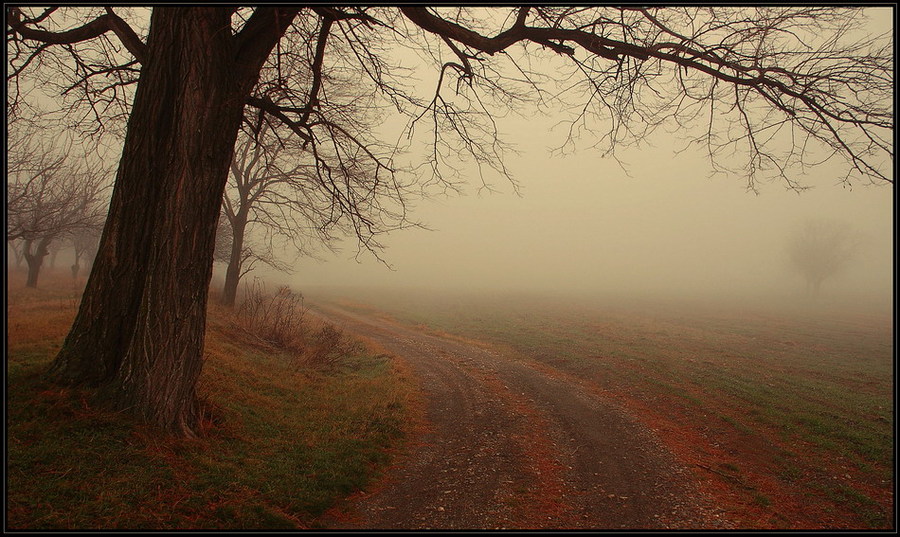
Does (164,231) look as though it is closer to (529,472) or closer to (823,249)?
(529,472)

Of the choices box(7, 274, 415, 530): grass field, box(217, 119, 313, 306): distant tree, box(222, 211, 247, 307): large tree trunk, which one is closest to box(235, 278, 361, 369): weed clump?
box(7, 274, 415, 530): grass field

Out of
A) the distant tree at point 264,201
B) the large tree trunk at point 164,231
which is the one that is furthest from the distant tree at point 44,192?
the large tree trunk at point 164,231

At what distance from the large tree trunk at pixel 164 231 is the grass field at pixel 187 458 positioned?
434mm

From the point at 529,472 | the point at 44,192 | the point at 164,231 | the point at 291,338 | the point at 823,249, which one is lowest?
the point at 529,472

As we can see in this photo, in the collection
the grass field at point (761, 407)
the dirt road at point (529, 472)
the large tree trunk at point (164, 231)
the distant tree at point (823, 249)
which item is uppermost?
the distant tree at point (823, 249)

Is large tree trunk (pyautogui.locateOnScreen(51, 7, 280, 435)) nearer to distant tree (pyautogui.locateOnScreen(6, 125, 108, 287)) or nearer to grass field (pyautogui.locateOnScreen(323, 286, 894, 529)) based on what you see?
grass field (pyautogui.locateOnScreen(323, 286, 894, 529))

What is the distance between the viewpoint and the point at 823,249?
A: 5553cm

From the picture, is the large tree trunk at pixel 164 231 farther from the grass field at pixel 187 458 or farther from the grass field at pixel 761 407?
the grass field at pixel 761 407

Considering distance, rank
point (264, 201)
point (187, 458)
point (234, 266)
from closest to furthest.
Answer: point (187, 458), point (234, 266), point (264, 201)

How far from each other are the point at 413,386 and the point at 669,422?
5650mm

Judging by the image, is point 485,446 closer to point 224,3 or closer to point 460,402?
point 460,402

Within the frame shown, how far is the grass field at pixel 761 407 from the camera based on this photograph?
539 centimetres

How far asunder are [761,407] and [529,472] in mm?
6827

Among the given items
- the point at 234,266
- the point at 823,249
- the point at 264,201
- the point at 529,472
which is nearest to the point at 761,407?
the point at 529,472
